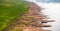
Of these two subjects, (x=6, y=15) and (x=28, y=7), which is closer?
(x=6, y=15)

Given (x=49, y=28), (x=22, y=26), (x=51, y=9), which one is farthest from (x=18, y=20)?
(x=51, y=9)

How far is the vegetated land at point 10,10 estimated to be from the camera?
4.54ft

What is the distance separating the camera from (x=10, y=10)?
1510 millimetres

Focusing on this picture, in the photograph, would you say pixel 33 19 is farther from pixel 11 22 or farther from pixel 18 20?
pixel 11 22

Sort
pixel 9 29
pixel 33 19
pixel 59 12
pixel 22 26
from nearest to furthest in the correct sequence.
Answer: pixel 9 29
pixel 22 26
pixel 33 19
pixel 59 12

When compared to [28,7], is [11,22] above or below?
below

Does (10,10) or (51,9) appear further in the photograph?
(51,9)

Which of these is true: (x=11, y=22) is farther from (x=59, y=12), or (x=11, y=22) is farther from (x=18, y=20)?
(x=59, y=12)

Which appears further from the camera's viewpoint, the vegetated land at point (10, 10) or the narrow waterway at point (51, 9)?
the narrow waterway at point (51, 9)

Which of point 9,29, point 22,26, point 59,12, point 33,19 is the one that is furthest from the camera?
point 59,12

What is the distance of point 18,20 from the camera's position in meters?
1.51

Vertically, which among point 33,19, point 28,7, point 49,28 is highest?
point 28,7

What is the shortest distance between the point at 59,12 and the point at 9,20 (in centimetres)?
70

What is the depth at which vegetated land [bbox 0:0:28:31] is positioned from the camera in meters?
1.38
